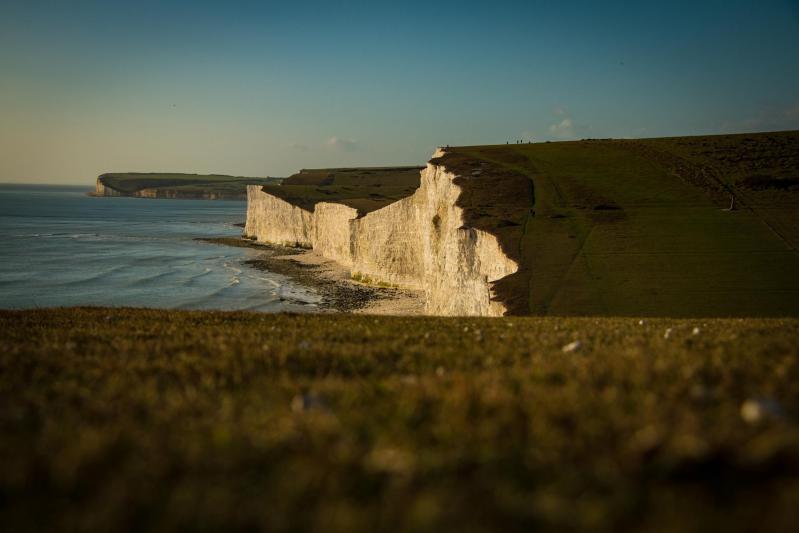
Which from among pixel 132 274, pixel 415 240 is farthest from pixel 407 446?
pixel 132 274

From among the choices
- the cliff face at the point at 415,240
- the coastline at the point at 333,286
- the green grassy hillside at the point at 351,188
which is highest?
the green grassy hillside at the point at 351,188

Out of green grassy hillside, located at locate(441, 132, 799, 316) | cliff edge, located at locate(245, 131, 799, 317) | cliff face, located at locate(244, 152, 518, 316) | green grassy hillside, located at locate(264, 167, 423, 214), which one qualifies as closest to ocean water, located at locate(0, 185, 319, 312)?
cliff face, located at locate(244, 152, 518, 316)

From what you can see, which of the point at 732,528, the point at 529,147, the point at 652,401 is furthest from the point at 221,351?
the point at 529,147

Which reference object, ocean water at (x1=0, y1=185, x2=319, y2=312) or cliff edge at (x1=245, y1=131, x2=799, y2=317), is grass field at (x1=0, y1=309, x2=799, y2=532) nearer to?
cliff edge at (x1=245, y1=131, x2=799, y2=317)

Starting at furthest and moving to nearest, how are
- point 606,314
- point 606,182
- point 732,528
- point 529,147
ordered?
point 529,147
point 606,182
point 606,314
point 732,528

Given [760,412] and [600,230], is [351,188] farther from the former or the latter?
[760,412]

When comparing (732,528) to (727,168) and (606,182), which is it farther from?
(727,168)

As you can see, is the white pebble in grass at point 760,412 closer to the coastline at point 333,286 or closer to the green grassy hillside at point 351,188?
the coastline at point 333,286

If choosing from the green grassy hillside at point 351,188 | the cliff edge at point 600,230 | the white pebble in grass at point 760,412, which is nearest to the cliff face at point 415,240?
the cliff edge at point 600,230
